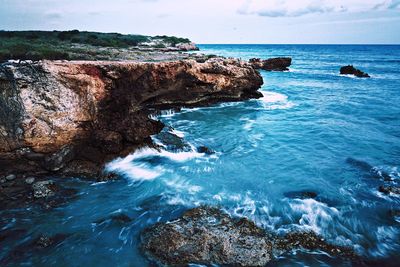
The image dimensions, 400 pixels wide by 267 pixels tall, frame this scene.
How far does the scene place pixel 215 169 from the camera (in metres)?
13.6

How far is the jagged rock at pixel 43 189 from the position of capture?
1098 centimetres

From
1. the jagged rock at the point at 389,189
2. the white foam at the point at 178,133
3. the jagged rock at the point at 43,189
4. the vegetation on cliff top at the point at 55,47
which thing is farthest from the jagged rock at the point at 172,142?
the vegetation on cliff top at the point at 55,47

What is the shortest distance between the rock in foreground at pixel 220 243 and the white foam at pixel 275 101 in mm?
18799

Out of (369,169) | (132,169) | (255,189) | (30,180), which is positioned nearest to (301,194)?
(255,189)

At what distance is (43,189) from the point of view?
11172 mm

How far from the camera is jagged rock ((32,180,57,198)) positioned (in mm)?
10980

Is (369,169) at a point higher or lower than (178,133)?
lower

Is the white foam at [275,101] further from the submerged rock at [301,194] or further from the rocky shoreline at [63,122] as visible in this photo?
the submerged rock at [301,194]

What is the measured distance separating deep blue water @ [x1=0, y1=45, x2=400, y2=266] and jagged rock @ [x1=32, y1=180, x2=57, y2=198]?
3.11ft

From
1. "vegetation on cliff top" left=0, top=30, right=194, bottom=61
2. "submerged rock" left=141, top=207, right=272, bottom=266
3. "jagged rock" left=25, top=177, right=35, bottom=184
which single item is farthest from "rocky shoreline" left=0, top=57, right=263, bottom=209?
"vegetation on cliff top" left=0, top=30, right=194, bottom=61

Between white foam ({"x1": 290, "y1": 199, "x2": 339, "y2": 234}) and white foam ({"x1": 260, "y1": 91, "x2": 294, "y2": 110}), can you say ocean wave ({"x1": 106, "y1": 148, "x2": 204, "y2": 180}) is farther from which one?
white foam ({"x1": 260, "y1": 91, "x2": 294, "y2": 110})

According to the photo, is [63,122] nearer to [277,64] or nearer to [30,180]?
[30,180]

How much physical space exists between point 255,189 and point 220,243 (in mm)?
4056

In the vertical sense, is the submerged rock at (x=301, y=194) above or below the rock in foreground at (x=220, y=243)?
below
